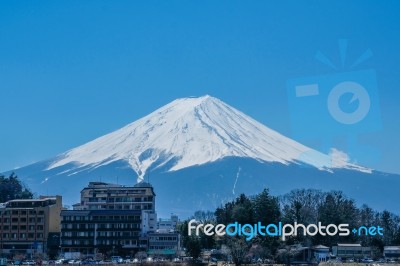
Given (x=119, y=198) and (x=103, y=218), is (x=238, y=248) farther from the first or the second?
(x=119, y=198)

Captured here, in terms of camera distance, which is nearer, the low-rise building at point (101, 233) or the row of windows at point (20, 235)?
the low-rise building at point (101, 233)

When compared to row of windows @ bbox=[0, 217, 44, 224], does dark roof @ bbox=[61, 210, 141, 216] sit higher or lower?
higher

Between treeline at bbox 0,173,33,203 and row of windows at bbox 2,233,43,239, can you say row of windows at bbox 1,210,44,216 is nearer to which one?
row of windows at bbox 2,233,43,239

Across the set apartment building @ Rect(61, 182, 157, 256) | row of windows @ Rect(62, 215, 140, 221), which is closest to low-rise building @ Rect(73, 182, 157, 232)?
row of windows @ Rect(62, 215, 140, 221)

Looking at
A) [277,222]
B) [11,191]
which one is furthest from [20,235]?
[277,222]

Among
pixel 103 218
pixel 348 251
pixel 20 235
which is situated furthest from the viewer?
pixel 20 235

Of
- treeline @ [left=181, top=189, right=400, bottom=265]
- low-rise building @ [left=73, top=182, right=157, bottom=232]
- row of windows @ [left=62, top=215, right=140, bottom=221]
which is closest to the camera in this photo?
treeline @ [left=181, top=189, right=400, bottom=265]

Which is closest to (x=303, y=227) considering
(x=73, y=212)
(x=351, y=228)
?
(x=351, y=228)

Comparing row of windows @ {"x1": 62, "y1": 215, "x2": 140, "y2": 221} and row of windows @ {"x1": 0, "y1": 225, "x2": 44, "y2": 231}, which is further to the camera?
row of windows @ {"x1": 0, "y1": 225, "x2": 44, "y2": 231}

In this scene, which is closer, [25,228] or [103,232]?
[103,232]

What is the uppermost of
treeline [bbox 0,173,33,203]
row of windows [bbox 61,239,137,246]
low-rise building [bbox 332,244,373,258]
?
treeline [bbox 0,173,33,203]

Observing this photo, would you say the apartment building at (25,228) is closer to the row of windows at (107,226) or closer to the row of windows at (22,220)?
the row of windows at (22,220)

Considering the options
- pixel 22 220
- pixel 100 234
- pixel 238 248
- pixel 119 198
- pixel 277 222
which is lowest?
pixel 238 248

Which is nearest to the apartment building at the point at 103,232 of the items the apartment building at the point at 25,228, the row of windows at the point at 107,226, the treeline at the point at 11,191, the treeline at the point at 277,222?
the row of windows at the point at 107,226
